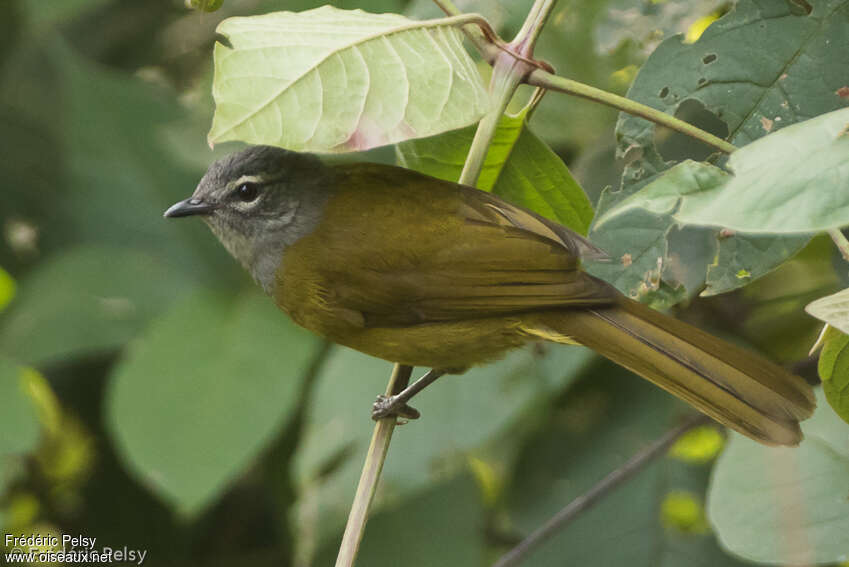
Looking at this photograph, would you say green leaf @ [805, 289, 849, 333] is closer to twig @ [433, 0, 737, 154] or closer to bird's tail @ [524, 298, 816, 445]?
twig @ [433, 0, 737, 154]

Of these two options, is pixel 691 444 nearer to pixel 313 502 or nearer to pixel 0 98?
pixel 313 502

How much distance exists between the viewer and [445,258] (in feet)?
7.95

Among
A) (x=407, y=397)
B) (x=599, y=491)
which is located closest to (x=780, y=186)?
(x=407, y=397)

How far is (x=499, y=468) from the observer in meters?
3.37

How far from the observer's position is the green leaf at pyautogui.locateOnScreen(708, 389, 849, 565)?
2.05 meters

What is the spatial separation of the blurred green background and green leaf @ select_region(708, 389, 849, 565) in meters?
0.42

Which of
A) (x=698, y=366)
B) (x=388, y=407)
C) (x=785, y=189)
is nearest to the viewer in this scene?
(x=785, y=189)

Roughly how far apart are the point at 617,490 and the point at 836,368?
5.02ft

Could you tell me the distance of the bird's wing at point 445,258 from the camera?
233 centimetres

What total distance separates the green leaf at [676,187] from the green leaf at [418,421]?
150 centimetres

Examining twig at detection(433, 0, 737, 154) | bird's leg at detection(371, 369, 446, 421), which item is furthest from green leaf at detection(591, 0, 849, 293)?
bird's leg at detection(371, 369, 446, 421)

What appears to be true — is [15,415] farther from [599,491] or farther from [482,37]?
[482,37]

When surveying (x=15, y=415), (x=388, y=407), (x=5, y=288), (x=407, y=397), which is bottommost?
(x=5, y=288)

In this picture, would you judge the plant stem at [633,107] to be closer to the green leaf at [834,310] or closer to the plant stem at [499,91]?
the plant stem at [499,91]
